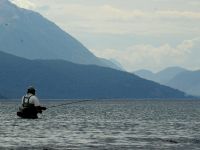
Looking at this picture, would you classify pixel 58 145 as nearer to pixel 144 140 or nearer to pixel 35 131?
pixel 144 140

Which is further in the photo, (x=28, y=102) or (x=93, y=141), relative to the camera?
(x=28, y=102)

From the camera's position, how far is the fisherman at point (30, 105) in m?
66.2

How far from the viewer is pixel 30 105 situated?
66.7 metres

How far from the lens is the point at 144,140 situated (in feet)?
204

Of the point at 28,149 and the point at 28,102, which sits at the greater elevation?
the point at 28,102

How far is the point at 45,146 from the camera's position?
175ft

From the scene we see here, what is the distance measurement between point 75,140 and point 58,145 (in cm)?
635

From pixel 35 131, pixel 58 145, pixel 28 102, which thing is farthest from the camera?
pixel 35 131

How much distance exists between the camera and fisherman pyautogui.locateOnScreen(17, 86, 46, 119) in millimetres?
66188

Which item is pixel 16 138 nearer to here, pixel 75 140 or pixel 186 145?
pixel 75 140

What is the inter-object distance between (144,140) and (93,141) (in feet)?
18.0

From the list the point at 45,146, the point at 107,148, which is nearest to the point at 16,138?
the point at 45,146

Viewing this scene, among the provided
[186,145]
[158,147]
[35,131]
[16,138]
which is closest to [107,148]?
[158,147]

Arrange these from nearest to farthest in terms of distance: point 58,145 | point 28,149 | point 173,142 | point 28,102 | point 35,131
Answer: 1. point 28,149
2. point 58,145
3. point 173,142
4. point 28,102
5. point 35,131
